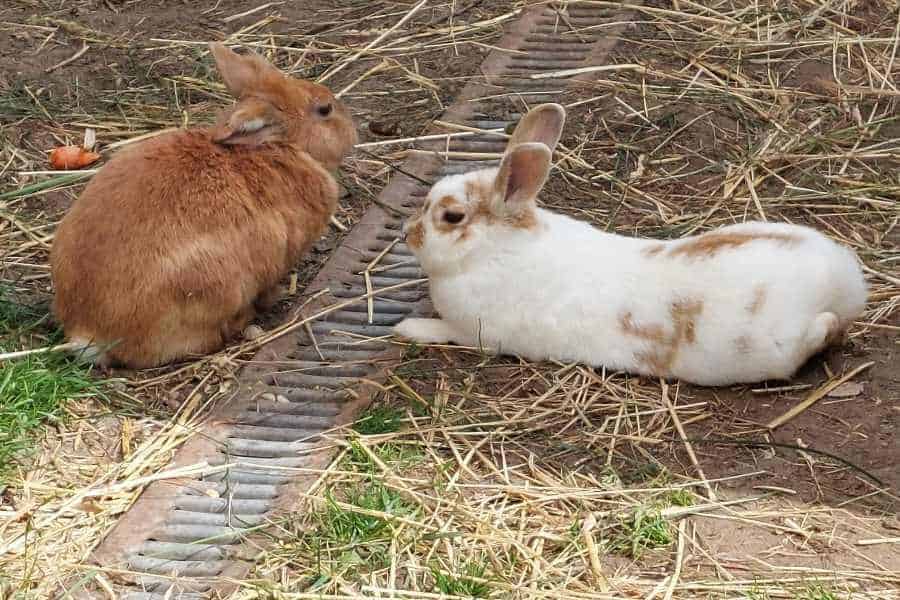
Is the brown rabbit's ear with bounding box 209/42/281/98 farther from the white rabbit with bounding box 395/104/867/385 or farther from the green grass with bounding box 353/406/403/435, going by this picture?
the green grass with bounding box 353/406/403/435

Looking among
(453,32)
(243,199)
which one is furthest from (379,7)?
(243,199)

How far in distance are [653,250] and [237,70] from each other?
5.88 ft

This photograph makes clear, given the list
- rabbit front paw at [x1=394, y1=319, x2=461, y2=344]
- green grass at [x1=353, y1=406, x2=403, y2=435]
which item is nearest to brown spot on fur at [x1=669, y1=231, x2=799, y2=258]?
rabbit front paw at [x1=394, y1=319, x2=461, y2=344]

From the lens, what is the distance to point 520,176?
4188 millimetres

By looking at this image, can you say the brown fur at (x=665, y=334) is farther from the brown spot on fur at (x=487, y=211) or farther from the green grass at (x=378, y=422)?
the green grass at (x=378, y=422)

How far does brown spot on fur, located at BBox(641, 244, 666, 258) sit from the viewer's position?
414 centimetres

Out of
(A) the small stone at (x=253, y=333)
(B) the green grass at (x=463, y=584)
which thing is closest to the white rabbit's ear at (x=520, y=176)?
(A) the small stone at (x=253, y=333)

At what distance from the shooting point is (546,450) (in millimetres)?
3900

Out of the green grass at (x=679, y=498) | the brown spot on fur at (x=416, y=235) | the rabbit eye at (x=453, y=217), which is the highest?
the rabbit eye at (x=453, y=217)

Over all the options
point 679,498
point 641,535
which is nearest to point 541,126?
point 679,498

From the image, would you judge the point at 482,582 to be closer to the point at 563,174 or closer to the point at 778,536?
the point at 778,536

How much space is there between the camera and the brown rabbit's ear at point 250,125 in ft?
14.8

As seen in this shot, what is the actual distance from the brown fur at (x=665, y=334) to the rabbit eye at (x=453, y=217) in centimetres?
66

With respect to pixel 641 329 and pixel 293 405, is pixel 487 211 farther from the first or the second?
pixel 293 405
